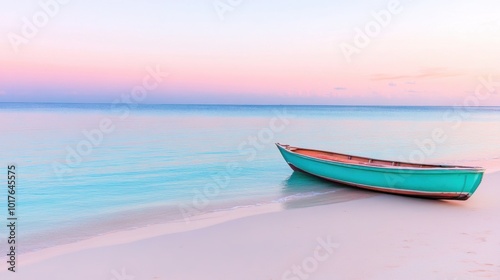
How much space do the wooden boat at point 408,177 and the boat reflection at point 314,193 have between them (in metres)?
0.25

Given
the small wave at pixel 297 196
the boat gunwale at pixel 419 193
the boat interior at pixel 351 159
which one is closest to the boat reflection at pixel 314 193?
the small wave at pixel 297 196

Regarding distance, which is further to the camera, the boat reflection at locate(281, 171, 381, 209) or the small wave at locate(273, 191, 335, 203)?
the small wave at locate(273, 191, 335, 203)

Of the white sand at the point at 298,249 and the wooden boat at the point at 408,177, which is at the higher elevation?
the wooden boat at the point at 408,177

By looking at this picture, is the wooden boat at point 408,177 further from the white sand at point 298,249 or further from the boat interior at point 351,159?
the white sand at point 298,249

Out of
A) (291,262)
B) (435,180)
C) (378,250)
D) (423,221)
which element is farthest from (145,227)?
(435,180)

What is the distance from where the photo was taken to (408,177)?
34.6 ft

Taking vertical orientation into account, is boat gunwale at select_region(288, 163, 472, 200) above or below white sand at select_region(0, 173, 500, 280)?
above

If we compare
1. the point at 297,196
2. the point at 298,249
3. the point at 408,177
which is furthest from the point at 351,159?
the point at 298,249

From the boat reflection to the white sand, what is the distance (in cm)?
127

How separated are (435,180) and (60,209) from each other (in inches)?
368

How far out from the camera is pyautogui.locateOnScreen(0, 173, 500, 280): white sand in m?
5.86

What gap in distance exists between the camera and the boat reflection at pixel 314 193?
35.4 feet

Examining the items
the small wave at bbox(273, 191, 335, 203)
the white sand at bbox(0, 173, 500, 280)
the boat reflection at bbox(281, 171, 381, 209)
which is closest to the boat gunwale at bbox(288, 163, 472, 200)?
the boat reflection at bbox(281, 171, 381, 209)

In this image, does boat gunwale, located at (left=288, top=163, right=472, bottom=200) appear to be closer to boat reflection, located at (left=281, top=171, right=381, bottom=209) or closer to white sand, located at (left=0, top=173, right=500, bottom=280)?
boat reflection, located at (left=281, top=171, right=381, bottom=209)
